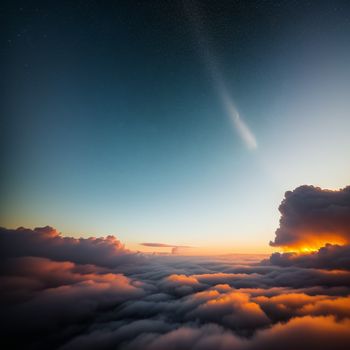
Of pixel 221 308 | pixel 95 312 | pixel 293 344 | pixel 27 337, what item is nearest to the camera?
pixel 293 344

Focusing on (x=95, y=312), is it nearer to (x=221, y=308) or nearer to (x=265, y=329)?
(x=221, y=308)

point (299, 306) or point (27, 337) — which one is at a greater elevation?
point (299, 306)

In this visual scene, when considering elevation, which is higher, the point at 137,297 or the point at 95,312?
the point at 137,297

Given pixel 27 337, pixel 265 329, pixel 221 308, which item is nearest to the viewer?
pixel 265 329

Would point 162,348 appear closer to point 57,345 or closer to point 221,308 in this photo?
point 221,308

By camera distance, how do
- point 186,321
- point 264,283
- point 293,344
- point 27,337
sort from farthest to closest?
point 264,283 < point 27,337 < point 186,321 < point 293,344

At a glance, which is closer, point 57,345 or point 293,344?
point 293,344

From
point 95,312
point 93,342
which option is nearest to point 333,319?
point 93,342

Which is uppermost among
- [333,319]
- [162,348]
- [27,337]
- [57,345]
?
[333,319]

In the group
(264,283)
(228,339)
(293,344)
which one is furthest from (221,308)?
(264,283)
